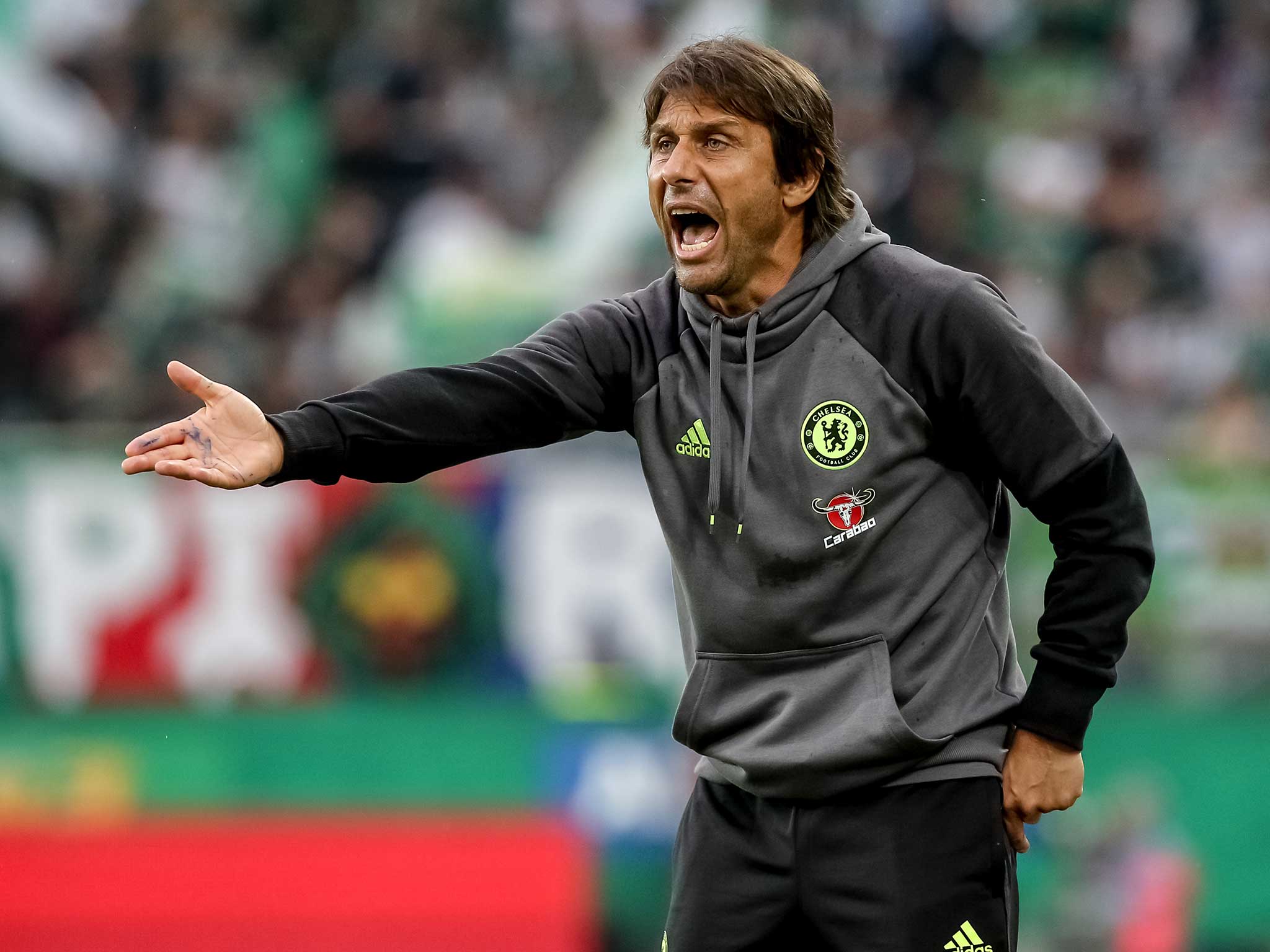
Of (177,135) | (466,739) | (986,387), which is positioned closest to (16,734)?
(466,739)

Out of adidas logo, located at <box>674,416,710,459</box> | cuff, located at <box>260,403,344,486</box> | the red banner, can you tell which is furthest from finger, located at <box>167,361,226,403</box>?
the red banner

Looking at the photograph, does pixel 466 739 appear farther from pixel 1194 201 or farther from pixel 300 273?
pixel 1194 201

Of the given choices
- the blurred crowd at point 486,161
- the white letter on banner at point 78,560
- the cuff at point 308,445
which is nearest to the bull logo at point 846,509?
the cuff at point 308,445

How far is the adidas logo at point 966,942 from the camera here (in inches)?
123

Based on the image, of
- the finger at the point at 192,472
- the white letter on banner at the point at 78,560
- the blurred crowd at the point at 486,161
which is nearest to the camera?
the finger at the point at 192,472

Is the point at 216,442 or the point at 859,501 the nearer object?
the point at 216,442

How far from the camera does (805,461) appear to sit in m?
3.21

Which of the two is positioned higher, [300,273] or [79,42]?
[79,42]

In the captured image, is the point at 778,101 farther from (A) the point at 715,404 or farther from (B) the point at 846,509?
(B) the point at 846,509

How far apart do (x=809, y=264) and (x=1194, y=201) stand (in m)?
7.45

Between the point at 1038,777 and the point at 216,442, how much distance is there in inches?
62.0

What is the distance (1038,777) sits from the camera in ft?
10.5

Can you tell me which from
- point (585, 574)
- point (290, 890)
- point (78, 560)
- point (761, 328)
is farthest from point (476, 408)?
point (78, 560)

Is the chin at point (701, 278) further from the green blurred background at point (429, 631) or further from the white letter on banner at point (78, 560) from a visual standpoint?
the white letter on banner at point (78, 560)
